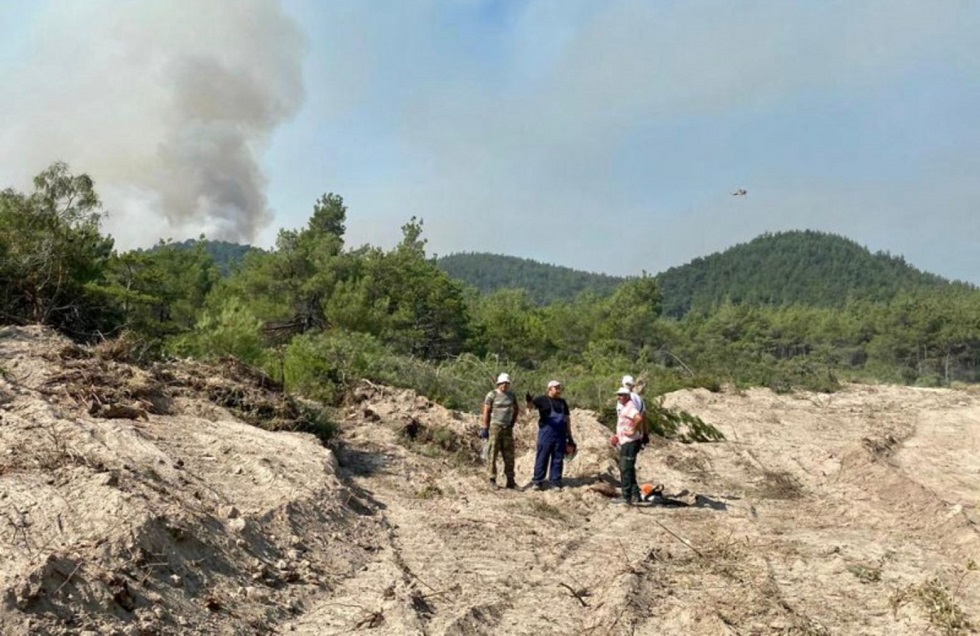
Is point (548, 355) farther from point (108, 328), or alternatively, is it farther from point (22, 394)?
point (22, 394)

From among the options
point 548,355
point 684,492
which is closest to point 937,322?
point 548,355

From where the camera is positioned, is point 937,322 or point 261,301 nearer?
point 261,301

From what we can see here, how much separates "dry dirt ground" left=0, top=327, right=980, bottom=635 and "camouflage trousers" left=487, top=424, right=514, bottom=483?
0.36 metres

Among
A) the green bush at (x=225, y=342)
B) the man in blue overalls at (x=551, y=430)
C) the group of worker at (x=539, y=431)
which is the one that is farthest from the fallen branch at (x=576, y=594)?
the green bush at (x=225, y=342)

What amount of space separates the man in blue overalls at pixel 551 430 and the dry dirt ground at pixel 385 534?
43cm

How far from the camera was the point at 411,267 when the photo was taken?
1239 inches

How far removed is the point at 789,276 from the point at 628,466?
6728 inches

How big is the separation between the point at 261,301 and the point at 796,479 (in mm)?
20212

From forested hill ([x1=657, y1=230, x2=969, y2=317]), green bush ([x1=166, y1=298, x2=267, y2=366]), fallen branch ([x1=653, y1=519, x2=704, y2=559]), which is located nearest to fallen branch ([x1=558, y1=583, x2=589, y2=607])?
fallen branch ([x1=653, y1=519, x2=704, y2=559])

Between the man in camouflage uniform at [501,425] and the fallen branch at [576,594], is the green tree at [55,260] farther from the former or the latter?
the fallen branch at [576,594]

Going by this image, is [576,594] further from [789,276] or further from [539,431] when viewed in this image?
[789,276]

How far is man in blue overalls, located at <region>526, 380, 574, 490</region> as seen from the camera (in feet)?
33.8

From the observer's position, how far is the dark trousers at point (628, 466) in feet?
31.8

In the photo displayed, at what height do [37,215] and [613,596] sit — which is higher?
[37,215]
